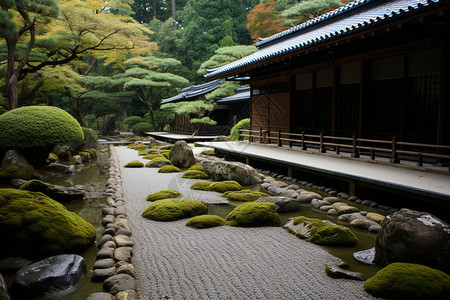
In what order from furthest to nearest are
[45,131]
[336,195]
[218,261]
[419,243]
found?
[45,131]
[336,195]
[218,261]
[419,243]

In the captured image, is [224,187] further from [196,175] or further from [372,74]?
[372,74]

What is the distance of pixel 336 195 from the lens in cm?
836

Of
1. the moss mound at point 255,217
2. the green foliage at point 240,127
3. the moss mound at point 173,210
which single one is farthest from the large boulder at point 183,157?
the moss mound at point 255,217

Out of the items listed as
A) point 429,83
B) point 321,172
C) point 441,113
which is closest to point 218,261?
point 321,172

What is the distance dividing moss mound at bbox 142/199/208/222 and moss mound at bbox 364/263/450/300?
12.0 ft

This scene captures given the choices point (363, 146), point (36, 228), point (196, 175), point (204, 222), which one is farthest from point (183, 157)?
point (36, 228)

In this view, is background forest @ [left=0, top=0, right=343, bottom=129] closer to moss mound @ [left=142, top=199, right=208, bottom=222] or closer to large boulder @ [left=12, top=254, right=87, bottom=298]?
moss mound @ [left=142, top=199, right=208, bottom=222]

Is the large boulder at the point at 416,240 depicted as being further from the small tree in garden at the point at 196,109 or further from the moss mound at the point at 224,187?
the small tree in garden at the point at 196,109

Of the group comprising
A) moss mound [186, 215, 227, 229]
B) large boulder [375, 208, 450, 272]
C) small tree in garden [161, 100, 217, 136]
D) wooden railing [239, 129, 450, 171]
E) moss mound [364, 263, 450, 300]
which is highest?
small tree in garden [161, 100, 217, 136]

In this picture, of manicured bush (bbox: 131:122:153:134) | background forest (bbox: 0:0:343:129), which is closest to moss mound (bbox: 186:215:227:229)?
background forest (bbox: 0:0:343:129)

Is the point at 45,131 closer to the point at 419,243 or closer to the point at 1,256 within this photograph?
the point at 1,256

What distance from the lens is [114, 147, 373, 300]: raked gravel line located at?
142 inches

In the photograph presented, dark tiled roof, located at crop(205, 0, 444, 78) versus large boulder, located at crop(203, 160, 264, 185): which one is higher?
dark tiled roof, located at crop(205, 0, 444, 78)

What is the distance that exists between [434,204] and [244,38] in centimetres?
4066
